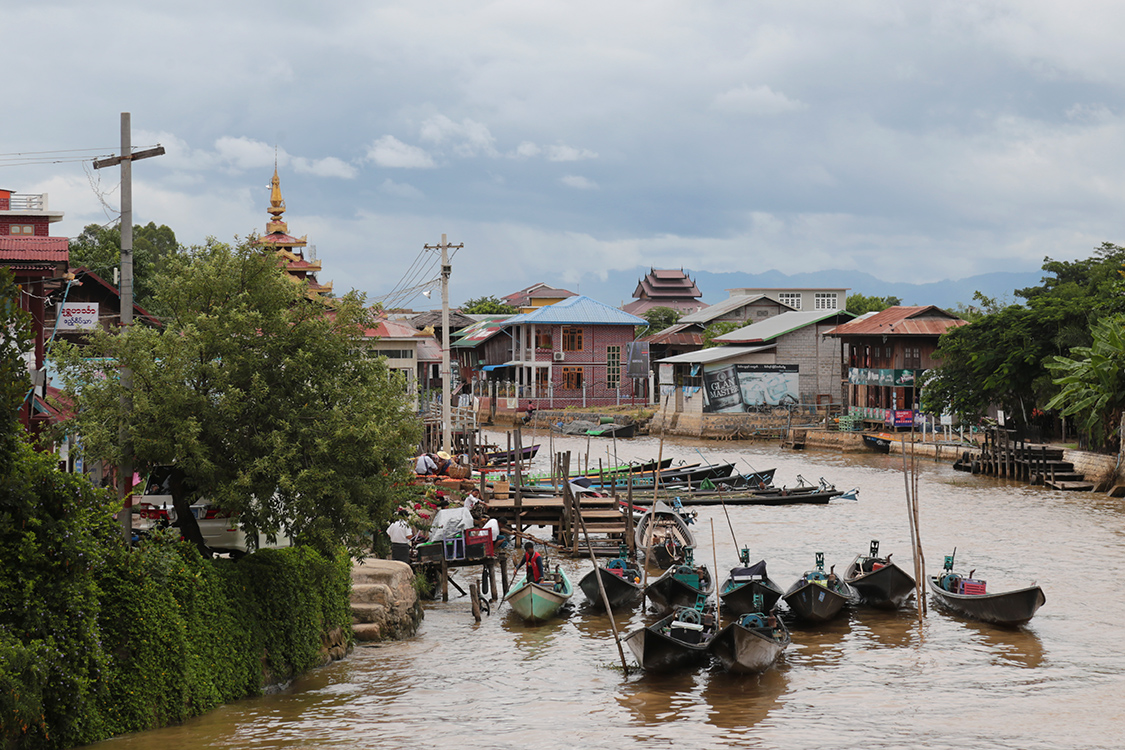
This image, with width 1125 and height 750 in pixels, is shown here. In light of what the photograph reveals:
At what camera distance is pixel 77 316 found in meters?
25.0

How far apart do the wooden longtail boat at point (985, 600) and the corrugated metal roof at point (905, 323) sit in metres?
39.6

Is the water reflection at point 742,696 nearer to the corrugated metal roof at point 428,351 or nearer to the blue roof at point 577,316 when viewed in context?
the corrugated metal roof at point 428,351

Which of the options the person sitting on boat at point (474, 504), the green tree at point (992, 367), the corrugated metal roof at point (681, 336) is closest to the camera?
the person sitting on boat at point (474, 504)

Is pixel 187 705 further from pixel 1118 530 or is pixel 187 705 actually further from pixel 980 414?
pixel 980 414

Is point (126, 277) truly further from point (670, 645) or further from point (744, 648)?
point (744, 648)

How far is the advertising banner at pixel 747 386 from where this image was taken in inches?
2758

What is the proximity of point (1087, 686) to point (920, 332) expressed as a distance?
148ft

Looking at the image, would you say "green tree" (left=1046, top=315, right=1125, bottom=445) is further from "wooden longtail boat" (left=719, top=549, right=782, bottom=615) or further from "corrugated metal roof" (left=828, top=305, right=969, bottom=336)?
"wooden longtail boat" (left=719, top=549, right=782, bottom=615)

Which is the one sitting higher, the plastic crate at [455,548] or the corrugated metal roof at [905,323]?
the corrugated metal roof at [905,323]

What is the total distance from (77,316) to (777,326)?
56182mm

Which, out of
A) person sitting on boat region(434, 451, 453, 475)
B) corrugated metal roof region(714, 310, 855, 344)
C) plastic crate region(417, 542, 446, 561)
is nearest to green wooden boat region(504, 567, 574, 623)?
plastic crate region(417, 542, 446, 561)

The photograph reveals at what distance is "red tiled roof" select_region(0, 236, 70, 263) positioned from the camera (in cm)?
2031

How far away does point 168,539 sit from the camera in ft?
46.9

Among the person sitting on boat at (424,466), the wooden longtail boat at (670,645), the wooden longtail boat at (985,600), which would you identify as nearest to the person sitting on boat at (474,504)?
the person sitting on boat at (424,466)
